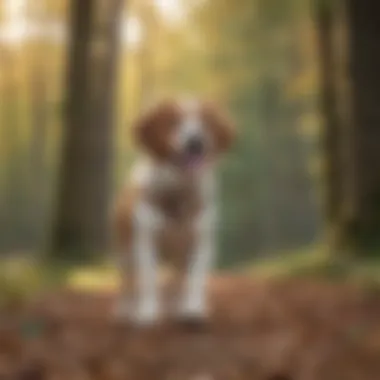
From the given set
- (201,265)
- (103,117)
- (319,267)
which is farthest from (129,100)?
(319,267)

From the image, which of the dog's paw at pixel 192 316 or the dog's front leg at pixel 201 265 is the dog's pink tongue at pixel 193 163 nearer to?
the dog's front leg at pixel 201 265

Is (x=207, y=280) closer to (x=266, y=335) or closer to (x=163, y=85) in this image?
(x=266, y=335)

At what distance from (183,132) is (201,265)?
7.7 inches

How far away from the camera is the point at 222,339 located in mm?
1131

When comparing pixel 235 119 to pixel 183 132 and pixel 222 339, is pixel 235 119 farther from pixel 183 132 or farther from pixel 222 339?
pixel 222 339

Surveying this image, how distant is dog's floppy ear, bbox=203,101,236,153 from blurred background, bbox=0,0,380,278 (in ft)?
0.16

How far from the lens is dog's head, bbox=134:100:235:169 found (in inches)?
49.1

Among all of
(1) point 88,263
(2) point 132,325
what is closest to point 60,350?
(2) point 132,325

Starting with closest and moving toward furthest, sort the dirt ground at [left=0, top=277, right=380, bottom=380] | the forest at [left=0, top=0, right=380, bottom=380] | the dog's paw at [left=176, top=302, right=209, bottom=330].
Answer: the dirt ground at [left=0, top=277, right=380, bottom=380] < the dog's paw at [left=176, top=302, right=209, bottom=330] < the forest at [left=0, top=0, right=380, bottom=380]

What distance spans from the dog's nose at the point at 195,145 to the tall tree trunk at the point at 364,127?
0.24 m

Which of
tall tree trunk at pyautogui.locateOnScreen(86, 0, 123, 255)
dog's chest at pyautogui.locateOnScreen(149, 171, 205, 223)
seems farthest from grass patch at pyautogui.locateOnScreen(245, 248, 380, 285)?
tall tree trunk at pyautogui.locateOnScreen(86, 0, 123, 255)

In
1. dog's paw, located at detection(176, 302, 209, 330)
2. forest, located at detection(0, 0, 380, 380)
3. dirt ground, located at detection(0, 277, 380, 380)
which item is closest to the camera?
dirt ground, located at detection(0, 277, 380, 380)

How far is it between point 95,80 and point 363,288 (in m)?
0.50

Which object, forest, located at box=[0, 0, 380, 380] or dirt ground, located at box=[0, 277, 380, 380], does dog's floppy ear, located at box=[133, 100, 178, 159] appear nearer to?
forest, located at box=[0, 0, 380, 380]
